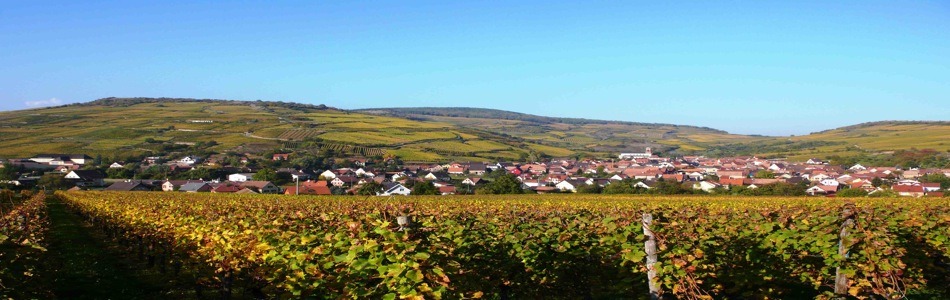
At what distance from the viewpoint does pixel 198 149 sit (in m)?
120

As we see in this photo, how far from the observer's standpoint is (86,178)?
85.7 metres

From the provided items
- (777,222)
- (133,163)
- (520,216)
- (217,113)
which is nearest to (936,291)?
(777,222)

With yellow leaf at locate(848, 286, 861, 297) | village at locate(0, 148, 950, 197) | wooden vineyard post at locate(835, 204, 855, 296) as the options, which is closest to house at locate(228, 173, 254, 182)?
village at locate(0, 148, 950, 197)

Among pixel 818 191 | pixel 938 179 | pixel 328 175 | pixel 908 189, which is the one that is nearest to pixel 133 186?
pixel 328 175

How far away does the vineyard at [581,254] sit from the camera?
19.2ft

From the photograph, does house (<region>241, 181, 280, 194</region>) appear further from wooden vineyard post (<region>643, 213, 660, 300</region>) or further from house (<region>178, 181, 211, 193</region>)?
wooden vineyard post (<region>643, 213, 660, 300</region>)

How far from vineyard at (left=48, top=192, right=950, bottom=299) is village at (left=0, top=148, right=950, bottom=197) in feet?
172

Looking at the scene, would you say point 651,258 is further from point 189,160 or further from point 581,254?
point 189,160

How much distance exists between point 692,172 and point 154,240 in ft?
386

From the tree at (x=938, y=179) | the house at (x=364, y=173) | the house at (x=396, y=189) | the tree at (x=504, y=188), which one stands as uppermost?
the tree at (x=938, y=179)

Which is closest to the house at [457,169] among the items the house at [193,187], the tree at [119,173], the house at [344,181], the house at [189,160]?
the house at [344,181]

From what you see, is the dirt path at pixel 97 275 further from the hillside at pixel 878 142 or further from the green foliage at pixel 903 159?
the hillside at pixel 878 142

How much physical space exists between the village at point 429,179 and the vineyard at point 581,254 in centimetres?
5244

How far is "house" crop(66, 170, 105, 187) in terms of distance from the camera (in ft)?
271
